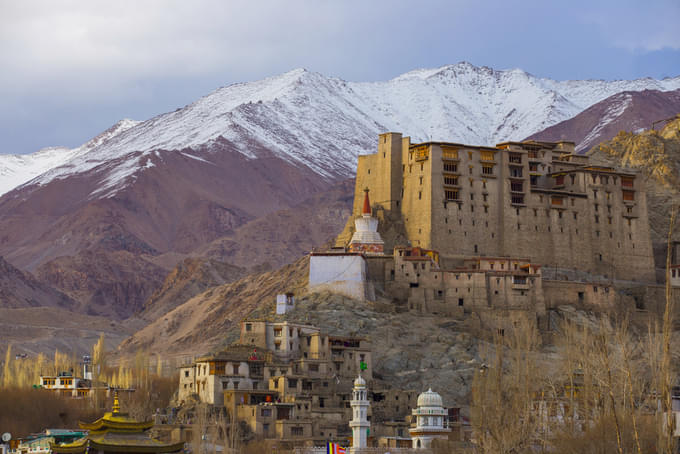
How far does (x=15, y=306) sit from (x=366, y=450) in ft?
478

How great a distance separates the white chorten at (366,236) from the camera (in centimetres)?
8481

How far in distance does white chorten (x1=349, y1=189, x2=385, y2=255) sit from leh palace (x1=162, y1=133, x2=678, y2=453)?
96mm

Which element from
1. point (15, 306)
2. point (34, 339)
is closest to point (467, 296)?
point (34, 339)

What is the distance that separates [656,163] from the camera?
106000 mm

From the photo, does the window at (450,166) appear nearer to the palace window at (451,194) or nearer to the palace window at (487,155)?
the palace window at (451,194)

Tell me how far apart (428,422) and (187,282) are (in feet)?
429

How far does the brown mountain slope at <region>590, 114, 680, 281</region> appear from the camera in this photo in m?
98.5

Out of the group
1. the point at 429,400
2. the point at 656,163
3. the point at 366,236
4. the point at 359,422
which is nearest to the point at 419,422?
the point at 429,400

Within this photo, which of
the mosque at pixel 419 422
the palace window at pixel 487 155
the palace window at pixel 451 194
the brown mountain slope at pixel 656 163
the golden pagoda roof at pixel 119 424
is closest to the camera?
the golden pagoda roof at pixel 119 424

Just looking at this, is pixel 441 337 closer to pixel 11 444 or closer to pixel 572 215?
pixel 572 215

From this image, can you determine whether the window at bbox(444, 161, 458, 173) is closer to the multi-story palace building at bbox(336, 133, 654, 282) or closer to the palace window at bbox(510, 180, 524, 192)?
the multi-story palace building at bbox(336, 133, 654, 282)

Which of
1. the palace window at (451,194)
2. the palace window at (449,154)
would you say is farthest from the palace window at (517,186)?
the palace window at (449,154)

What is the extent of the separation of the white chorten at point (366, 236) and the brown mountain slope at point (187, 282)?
9555cm

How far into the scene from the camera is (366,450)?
5462cm
